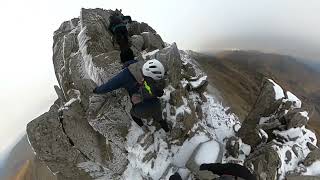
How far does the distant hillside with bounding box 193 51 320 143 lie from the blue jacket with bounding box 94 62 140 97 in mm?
19269

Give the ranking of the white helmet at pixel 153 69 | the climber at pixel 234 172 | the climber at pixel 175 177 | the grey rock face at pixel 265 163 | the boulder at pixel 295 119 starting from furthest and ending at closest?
the boulder at pixel 295 119 < the grey rock face at pixel 265 163 < the climber at pixel 175 177 < the white helmet at pixel 153 69 < the climber at pixel 234 172

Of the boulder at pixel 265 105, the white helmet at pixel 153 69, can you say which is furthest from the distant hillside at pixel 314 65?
the white helmet at pixel 153 69

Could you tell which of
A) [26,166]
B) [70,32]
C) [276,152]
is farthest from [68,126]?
[26,166]

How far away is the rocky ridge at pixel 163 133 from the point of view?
14.9 metres

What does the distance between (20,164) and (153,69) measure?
38549mm

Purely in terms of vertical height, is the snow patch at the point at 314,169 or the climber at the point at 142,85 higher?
the climber at the point at 142,85

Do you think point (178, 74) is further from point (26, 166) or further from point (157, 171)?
point (26, 166)

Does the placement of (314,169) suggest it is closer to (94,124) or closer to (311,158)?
(311,158)

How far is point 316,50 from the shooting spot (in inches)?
2608

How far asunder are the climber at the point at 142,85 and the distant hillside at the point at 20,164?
28.6 meters

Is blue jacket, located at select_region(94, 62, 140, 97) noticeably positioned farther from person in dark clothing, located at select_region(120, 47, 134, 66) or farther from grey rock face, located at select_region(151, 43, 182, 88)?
person in dark clothing, located at select_region(120, 47, 134, 66)

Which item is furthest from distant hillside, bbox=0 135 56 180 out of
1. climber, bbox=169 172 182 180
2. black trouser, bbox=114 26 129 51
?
climber, bbox=169 172 182 180

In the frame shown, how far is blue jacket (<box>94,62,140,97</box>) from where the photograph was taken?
Result: 1349 cm

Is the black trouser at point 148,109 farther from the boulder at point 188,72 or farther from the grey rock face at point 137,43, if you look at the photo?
the grey rock face at point 137,43
